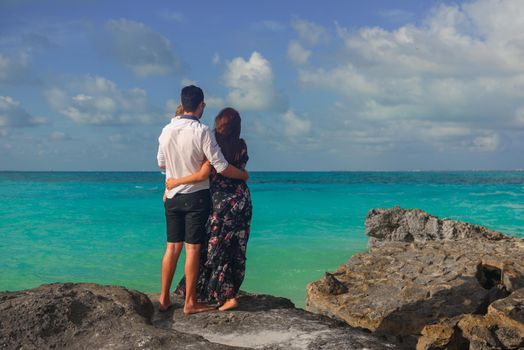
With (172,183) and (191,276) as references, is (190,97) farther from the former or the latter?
(191,276)

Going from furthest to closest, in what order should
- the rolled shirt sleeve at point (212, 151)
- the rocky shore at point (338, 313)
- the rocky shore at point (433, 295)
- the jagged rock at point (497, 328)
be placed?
the rolled shirt sleeve at point (212, 151)
the rocky shore at point (433, 295)
the jagged rock at point (497, 328)
the rocky shore at point (338, 313)

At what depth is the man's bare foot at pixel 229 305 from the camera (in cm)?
Answer: 421

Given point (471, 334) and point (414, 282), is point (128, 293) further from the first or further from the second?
point (414, 282)

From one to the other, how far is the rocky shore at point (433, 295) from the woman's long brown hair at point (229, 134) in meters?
1.91

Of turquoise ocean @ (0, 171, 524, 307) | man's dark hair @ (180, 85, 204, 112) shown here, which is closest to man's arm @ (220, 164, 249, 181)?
man's dark hair @ (180, 85, 204, 112)

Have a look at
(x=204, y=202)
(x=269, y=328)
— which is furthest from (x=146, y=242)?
(x=269, y=328)

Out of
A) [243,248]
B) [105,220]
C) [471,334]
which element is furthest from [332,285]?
[105,220]

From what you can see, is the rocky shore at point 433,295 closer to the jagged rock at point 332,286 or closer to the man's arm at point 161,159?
the jagged rock at point 332,286

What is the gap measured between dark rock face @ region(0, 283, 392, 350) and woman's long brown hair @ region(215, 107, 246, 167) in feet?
4.23

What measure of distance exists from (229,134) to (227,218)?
2.33 ft

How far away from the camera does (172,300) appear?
15.0ft

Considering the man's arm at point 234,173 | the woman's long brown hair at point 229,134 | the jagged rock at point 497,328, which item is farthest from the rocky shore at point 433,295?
the woman's long brown hair at point 229,134

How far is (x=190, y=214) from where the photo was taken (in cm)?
418

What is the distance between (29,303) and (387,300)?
325cm
